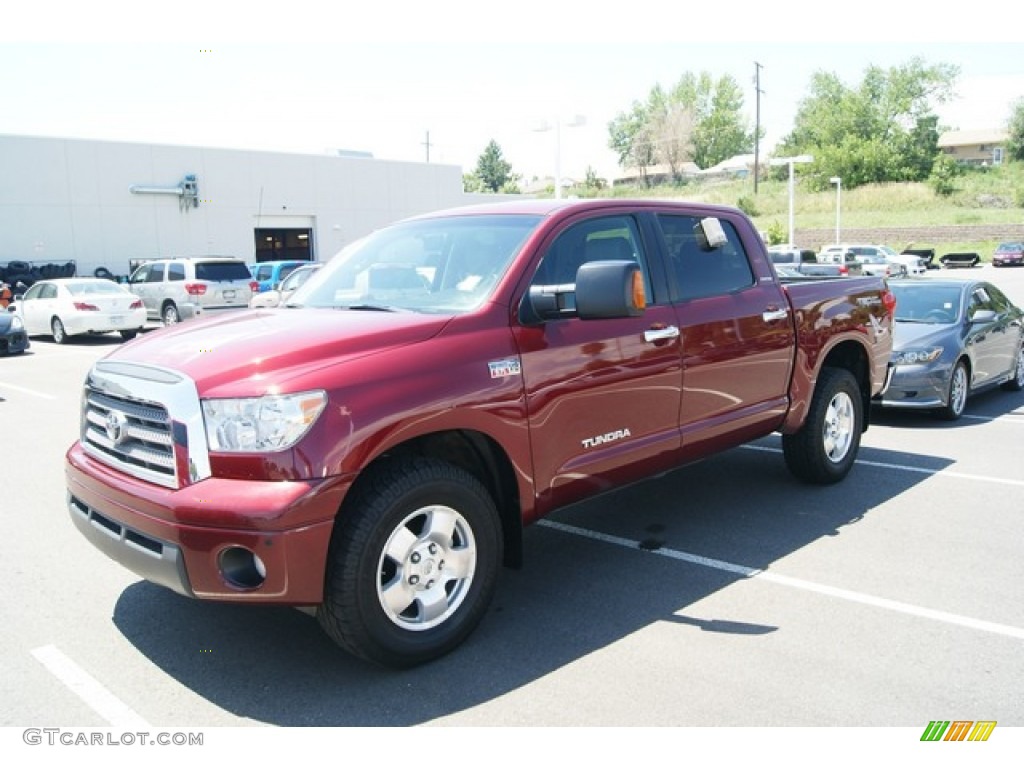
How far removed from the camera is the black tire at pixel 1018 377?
1140cm

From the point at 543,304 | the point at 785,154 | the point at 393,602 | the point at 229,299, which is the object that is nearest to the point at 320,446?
the point at 393,602

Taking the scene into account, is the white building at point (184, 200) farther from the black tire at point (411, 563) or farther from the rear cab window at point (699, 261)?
the black tire at point (411, 563)

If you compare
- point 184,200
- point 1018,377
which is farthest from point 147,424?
point 184,200

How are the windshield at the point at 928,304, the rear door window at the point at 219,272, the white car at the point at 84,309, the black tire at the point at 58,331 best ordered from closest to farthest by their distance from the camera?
the windshield at the point at 928,304
the white car at the point at 84,309
the black tire at the point at 58,331
the rear door window at the point at 219,272

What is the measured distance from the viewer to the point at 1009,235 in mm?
56750

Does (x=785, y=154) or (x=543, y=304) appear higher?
(x=785, y=154)

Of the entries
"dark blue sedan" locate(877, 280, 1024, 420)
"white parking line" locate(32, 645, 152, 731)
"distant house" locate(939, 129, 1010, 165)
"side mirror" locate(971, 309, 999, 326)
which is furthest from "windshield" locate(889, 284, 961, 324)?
"distant house" locate(939, 129, 1010, 165)

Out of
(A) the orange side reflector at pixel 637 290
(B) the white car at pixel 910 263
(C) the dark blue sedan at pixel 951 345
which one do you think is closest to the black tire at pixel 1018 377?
(C) the dark blue sedan at pixel 951 345

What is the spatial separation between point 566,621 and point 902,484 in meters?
3.74

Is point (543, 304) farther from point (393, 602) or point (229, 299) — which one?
point (229, 299)

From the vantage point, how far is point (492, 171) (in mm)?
131000

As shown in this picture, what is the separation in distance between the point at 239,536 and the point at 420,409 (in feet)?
2.89

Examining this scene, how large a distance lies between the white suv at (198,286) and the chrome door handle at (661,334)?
17.5 m

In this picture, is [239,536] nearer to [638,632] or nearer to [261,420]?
[261,420]
